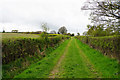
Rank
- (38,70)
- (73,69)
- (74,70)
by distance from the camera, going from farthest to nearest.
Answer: (73,69) < (74,70) < (38,70)

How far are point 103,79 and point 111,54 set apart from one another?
18.9 ft

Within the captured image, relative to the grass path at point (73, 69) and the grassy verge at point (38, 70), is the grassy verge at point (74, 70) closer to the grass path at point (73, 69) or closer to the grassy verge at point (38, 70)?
the grass path at point (73, 69)

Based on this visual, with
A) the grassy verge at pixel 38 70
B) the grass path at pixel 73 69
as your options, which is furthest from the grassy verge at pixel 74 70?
the grassy verge at pixel 38 70

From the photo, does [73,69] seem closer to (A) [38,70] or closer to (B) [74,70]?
(B) [74,70]

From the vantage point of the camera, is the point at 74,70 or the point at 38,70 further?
the point at 74,70

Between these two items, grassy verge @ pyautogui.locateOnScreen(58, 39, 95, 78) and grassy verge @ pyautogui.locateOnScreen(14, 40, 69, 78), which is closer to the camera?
grassy verge @ pyautogui.locateOnScreen(14, 40, 69, 78)

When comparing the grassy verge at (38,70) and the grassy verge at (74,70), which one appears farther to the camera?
the grassy verge at (74,70)

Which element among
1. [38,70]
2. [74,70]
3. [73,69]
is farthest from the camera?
[73,69]

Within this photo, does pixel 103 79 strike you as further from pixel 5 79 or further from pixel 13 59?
pixel 13 59

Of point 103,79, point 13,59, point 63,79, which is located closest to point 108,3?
point 103,79

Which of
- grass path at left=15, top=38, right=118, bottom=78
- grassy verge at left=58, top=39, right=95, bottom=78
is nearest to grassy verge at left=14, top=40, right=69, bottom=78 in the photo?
grass path at left=15, top=38, right=118, bottom=78

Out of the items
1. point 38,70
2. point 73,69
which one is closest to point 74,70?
point 73,69

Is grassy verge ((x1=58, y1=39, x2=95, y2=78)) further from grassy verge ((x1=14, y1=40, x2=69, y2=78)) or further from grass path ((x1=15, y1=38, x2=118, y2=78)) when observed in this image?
grassy verge ((x1=14, y1=40, x2=69, y2=78))

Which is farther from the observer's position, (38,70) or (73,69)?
(73,69)
